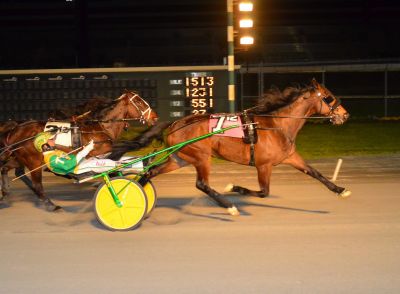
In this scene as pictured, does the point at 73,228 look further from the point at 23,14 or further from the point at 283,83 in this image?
the point at 23,14

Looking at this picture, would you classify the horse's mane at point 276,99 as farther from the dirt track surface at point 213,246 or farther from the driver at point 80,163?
the driver at point 80,163

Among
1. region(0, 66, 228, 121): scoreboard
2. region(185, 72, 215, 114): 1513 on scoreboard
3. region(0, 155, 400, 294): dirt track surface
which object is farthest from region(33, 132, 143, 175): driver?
region(185, 72, 215, 114): 1513 on scoreboard

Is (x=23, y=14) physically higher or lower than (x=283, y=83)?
higher

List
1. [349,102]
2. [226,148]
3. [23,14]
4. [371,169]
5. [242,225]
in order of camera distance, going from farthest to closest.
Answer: [23,14] → [349,102] → [371,169] → [226,148] → [242,225]

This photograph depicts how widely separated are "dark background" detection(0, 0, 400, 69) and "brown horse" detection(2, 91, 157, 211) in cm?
3902

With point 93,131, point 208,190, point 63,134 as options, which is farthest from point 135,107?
point 208,190

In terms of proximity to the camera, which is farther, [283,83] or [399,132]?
[283,83]

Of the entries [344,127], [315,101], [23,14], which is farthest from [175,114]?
[23,14]

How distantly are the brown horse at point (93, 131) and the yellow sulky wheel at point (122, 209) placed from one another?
5.83ft

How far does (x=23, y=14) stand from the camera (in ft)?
183

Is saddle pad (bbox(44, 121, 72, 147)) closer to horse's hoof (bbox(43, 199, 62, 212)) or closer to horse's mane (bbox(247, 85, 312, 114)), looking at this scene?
horse's hoof (bbox(43, 199, 62, 212))

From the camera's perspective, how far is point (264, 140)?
30.1 feet

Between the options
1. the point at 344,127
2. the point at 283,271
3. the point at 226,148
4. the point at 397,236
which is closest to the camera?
the point at 283,271

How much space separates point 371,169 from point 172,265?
341 inches
